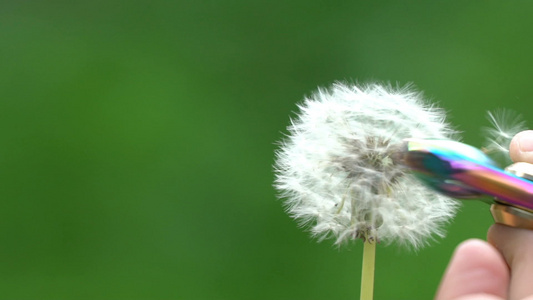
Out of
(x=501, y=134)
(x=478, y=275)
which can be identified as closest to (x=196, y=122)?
(x=501, y=134)

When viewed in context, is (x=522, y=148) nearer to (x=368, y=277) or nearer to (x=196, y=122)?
(x=368, y=277)

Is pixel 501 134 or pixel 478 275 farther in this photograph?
pixel 501 134

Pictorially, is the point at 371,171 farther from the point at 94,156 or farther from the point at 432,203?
the point at 94,156

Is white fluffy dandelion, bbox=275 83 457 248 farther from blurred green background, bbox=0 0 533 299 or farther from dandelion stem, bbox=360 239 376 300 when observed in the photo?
blurred green background, bbox=0 0 533 299

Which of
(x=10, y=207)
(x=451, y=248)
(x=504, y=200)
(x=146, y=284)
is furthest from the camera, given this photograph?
(x=10, y=207)

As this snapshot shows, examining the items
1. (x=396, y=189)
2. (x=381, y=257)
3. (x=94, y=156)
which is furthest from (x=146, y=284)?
(x=396, y=189)

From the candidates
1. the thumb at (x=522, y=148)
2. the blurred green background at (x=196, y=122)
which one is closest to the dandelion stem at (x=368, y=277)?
the thumb at (x=522, y=148)

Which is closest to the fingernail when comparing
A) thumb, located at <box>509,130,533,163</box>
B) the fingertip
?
thumb, located at <box>509,130,533,163</box>
